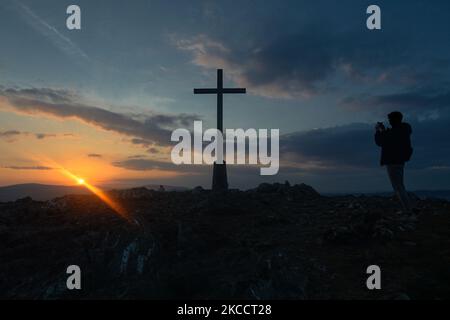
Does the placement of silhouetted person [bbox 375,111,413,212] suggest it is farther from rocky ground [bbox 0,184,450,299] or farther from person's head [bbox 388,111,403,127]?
rocky ground [bbox 0,184,450,299]

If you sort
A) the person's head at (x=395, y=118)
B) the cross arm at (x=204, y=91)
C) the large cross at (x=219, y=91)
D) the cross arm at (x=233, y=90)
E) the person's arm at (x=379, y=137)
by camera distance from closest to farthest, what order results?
the person's arm at (x=379, y=137)
the person's head at (x=395, y=118)
the large cross at (x=219, y=91)
the cross arm at (x=233, y=90)
the cross arm at (x=204, y=91)

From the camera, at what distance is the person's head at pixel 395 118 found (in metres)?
14.0

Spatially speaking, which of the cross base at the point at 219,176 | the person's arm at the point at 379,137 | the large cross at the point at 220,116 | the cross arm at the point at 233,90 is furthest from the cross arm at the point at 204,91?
the person's arm at the point at 379,137

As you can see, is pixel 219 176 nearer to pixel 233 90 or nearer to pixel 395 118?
pixel 233 90

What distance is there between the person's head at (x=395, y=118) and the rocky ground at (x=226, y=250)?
307 cm

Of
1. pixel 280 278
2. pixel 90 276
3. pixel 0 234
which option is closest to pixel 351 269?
pixel 280 278

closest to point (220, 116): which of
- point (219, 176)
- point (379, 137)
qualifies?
point (219, 176)

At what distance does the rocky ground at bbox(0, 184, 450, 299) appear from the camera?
1064 cm

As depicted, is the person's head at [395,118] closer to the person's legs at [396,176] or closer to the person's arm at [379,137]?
the person's arm at [379,137]

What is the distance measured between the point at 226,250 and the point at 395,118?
22.8ft

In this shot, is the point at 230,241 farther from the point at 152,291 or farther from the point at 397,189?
the point at 397,189

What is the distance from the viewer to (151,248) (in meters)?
13.0

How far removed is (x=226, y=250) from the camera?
12836mm
